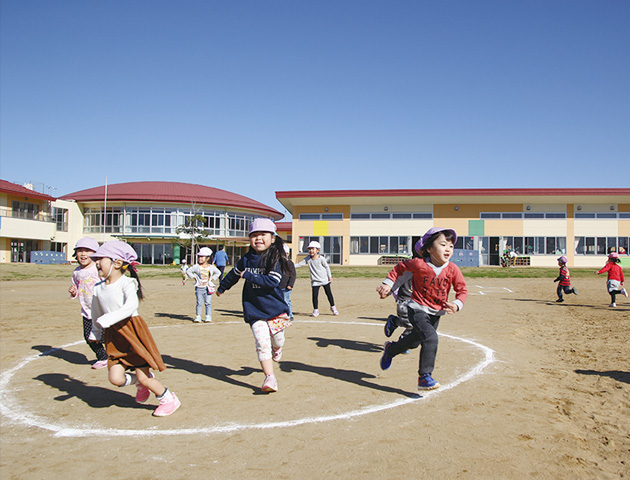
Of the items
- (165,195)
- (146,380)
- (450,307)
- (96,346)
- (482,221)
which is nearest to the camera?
(146,380)

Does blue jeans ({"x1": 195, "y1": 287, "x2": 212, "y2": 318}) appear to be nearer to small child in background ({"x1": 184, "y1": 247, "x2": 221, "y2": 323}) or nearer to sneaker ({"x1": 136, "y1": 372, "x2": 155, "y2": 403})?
small child in background ({"x1": 184, "y1": 247, "x2": 221, "y2": 323})

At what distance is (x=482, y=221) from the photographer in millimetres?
43438

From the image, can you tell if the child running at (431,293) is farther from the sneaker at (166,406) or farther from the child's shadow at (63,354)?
the child's shadow at (63,354)

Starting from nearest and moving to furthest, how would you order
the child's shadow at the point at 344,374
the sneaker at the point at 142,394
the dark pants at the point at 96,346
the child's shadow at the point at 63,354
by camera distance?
the sneaker at the point at 142,394
the child's shadow at the point at 344,374
the dark pants at the point at 96,346
the child's shadow at the point at 63,354

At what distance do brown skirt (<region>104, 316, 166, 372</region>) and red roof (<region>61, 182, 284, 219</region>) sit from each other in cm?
5223

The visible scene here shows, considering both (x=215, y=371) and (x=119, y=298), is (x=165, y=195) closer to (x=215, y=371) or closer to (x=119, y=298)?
(x=215, y=371)

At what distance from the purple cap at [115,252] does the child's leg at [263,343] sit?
5.09 feet

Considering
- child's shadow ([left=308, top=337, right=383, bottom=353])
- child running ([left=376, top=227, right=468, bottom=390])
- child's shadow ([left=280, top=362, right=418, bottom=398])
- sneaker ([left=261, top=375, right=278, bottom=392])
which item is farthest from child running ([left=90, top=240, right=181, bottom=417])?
child's shadow ([left=308, top=337, right=383, bottom=353])

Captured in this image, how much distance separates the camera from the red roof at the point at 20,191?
155ft

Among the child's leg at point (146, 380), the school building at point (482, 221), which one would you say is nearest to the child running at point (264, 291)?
the child's leg at point (146, 380)

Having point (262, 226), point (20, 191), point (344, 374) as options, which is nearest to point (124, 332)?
point (262, 226)

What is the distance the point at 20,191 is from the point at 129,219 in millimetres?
11000

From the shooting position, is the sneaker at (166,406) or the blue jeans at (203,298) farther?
the blue jeans at (203,298)

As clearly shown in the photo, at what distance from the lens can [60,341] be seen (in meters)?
9.17
